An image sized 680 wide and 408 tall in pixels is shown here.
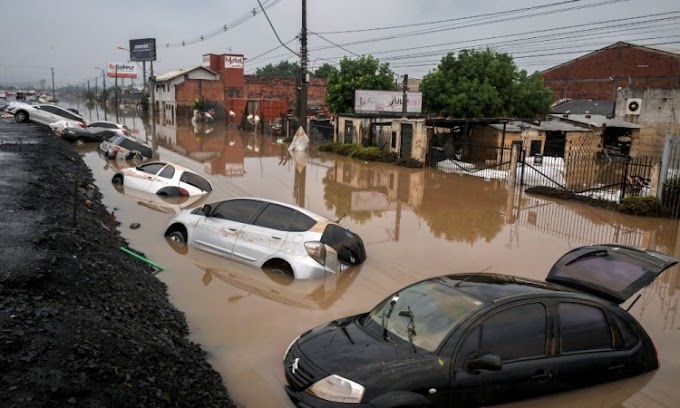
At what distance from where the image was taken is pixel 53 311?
17.5 feet

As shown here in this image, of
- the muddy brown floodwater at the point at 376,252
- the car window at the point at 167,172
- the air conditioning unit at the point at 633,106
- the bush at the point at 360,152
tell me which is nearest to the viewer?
the muddy brown floodwater at the point at 376,252

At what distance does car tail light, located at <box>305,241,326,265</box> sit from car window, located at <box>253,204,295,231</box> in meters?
0.56

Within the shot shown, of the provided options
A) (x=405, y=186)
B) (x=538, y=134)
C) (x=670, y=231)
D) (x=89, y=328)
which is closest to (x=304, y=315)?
(x=89, y=328)

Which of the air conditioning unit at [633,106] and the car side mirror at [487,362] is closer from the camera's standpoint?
the car side mirror at [487,362]

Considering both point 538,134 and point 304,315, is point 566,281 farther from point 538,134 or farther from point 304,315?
point 538,134

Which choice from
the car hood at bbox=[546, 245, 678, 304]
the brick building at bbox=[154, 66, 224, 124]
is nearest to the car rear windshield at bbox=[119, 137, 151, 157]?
the car hood at bbox=[546, 245, 678, 304]

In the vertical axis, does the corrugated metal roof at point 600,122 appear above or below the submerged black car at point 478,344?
above

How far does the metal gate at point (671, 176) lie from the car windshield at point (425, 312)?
13.7 meters

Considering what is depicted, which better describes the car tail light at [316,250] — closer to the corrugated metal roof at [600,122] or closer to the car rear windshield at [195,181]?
the car rear windshield at [195,181]

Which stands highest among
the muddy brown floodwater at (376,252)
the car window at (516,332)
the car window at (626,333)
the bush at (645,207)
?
the car window at (516,332)

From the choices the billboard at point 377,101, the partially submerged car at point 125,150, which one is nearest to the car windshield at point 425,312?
the partially submerged car at point 125,150

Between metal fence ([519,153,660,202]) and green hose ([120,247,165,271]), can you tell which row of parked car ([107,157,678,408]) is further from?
metal fence ([519,153,660,202])

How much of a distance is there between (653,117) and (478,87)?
10794 mm

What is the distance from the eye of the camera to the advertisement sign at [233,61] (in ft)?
223
